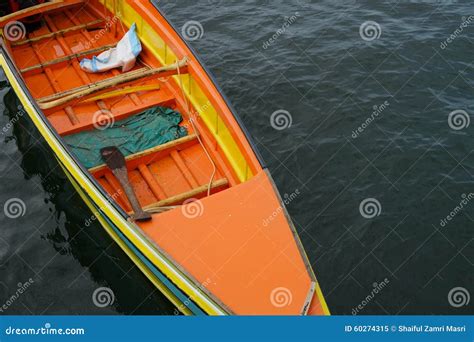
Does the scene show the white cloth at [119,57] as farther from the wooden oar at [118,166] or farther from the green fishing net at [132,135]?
the wooden oar at [118,166]

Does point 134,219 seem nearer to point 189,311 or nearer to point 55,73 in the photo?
point 189,311

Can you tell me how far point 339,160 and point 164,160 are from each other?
3.85 m

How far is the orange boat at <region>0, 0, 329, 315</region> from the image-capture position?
6.95 m

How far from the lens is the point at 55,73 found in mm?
11281

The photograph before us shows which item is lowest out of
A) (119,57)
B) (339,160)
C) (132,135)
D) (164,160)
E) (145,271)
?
(339,160)

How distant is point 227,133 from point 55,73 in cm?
486

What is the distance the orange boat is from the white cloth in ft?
0.51

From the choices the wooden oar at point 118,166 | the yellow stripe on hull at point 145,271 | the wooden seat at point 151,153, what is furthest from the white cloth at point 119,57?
the yellow stripe on hull at point 145,271

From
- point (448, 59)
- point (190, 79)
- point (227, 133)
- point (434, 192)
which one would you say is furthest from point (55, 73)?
point (448, 59)

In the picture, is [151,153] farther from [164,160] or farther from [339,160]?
[339,160]

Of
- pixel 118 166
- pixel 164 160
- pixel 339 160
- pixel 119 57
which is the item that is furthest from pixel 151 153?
pixel 339 160

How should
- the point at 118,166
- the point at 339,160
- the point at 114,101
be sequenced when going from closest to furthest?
the point at 118,166 < the point at 114,101 < the point at 339,160

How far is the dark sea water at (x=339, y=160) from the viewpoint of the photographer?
8.67 meters

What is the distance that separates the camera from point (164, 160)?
30.8 feet
